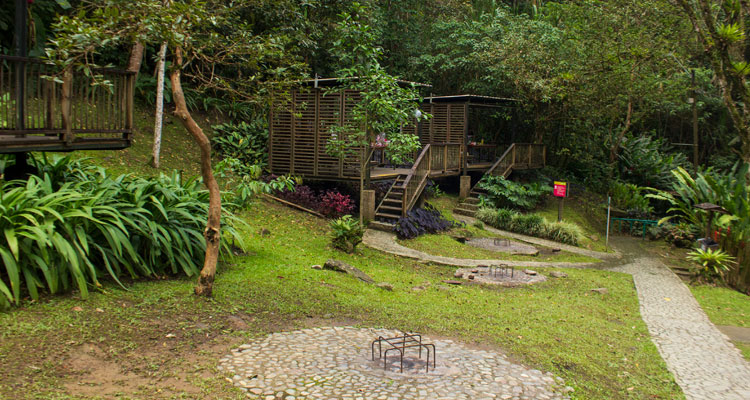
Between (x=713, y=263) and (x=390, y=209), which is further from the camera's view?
(x=390, y=209)

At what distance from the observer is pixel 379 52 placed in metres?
11.1

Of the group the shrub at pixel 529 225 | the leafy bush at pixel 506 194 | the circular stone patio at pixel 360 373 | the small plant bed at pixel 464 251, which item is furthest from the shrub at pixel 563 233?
the circular stone patio at pixel 360 373

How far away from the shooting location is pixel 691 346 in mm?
7070

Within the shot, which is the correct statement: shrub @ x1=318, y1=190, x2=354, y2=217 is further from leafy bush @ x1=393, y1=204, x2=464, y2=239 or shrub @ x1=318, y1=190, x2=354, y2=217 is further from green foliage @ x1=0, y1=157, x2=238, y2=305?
green foliage @ x1=0, y1=157, x2=238, y2=305

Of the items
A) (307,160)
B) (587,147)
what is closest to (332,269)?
(307,160)

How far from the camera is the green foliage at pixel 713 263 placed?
11352mm

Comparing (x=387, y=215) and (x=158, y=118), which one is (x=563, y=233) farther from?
(x=158, y=118)

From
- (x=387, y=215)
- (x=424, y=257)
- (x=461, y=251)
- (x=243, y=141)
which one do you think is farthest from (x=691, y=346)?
(x=243, y=141)

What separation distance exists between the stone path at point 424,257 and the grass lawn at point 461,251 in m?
0.41

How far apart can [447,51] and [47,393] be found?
23.3 meters

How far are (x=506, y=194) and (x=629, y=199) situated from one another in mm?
4760

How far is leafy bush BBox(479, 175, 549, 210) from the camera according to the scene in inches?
717

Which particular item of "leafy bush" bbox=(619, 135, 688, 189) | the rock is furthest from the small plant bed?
"leafy bush" bbox=(619, 135, 688, 189)

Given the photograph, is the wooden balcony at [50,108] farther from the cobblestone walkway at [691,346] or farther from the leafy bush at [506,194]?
the leafy bush at [506,194]
